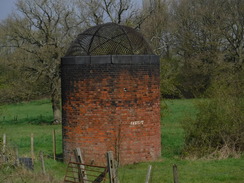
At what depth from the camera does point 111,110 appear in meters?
13.2

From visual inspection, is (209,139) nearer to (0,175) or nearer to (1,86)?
(0,175)

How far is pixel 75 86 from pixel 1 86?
14.3 m

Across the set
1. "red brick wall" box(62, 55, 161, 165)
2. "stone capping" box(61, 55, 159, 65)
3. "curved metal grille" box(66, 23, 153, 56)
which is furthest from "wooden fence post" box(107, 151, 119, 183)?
"curved metal grille" box(66, 23, 153, 56)

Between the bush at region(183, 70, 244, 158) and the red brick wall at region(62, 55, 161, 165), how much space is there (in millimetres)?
2204

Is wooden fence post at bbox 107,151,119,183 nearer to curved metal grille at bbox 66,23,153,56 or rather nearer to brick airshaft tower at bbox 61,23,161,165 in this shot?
brick airshaft tower at bbox 61,23,161,165

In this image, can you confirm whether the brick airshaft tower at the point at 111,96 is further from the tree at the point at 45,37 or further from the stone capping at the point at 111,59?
the tree at the point at 45,37

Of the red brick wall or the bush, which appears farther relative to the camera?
the bush

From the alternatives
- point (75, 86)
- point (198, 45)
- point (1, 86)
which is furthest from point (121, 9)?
point (75, 86)

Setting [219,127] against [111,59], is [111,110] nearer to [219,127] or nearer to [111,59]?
[111,59]

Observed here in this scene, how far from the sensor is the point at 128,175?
11.9 meters

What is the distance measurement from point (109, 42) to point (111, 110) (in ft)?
7.24

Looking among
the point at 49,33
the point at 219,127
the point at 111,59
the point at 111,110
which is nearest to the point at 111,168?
the point at 111,110

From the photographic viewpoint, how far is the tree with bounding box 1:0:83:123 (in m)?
29.0

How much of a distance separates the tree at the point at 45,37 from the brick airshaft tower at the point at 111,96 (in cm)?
1533
